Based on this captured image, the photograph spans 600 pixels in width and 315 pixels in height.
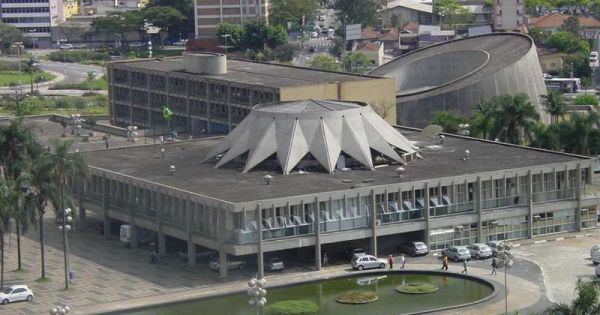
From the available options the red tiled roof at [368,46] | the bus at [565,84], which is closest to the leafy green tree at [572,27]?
the red tiled roof at [368,46]

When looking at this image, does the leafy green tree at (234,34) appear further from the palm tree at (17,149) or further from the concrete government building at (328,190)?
the palm tree at (17,149)

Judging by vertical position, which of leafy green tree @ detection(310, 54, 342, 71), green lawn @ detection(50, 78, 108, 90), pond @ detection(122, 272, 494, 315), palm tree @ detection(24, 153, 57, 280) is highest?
palm tree @ detection(24, 153, 57, 280)

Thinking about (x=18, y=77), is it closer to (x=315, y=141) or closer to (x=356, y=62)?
(x=356, y=62)

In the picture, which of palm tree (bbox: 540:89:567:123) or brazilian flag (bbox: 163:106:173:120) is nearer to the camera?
palm tree (bbox: 540:89:567:123)

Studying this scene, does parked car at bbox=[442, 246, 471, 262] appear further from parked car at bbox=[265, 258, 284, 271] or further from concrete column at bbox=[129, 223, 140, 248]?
concrete column at bbox=[129, 223, 140, 248]

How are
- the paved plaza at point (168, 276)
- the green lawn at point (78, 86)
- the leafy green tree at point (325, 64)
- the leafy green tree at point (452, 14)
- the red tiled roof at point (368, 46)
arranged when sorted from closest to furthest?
the paved plaza at point (168, 276) < the leafy green tree at point (325, 64) < the green lawn at point (78, 86) < the red tiled roof at point (368, 46) < the leafy green tree at point (452, 14)

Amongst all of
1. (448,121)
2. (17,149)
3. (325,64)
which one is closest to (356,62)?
(325,64)

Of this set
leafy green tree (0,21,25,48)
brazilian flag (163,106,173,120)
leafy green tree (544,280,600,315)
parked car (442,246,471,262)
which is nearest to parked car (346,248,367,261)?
parked car (442,246,471,262)
